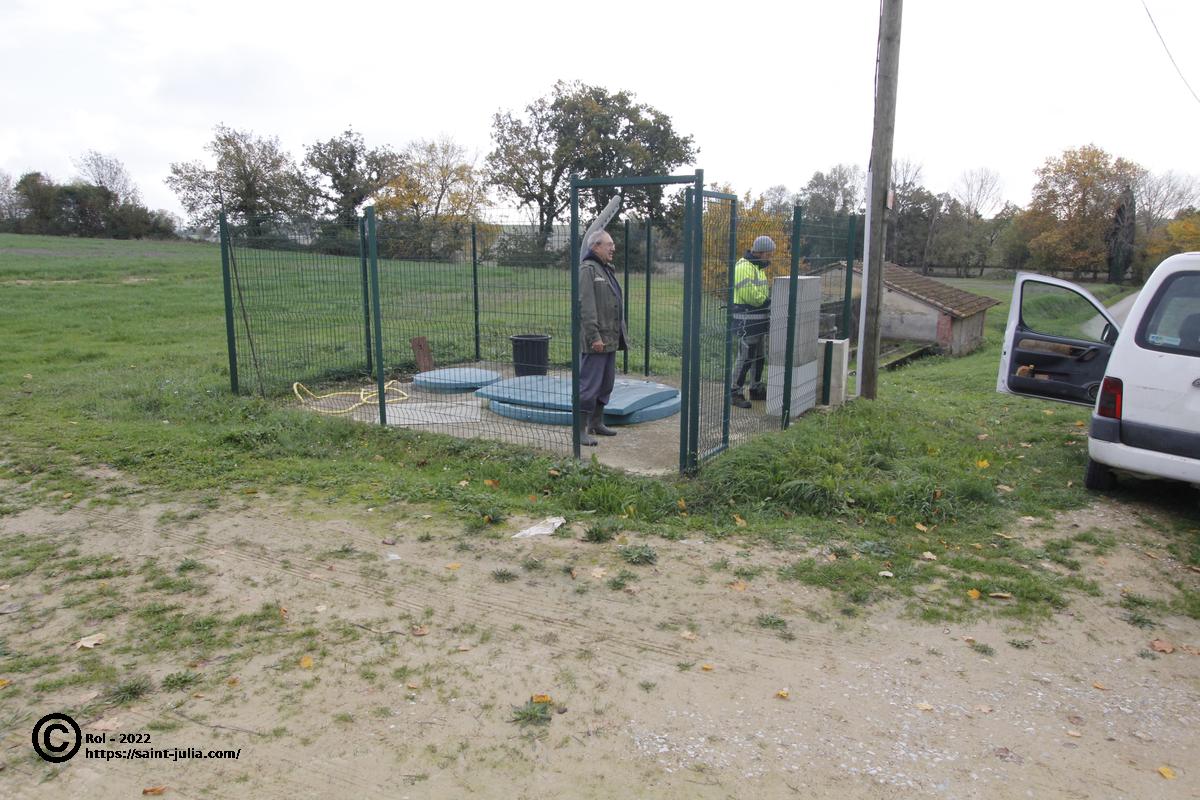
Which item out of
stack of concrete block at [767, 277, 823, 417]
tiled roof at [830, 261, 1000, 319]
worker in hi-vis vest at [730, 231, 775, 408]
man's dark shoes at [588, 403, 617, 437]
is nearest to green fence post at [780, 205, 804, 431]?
stack of concrete block at [767, 277, 823, 417]

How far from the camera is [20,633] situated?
12.8ft

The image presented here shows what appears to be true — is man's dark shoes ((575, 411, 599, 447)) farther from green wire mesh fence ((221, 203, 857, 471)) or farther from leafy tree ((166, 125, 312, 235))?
leafy tree ((166, 125, 312, 235))

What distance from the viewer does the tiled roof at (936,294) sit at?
20.4m

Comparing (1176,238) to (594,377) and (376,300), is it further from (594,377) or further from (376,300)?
(376,300)

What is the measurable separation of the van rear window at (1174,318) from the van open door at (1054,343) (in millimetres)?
1128

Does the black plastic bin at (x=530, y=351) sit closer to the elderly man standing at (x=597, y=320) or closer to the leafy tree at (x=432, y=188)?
the elderly man standing at (x=597, y=320)

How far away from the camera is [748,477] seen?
19.5 ft

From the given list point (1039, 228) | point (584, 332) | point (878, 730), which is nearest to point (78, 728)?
point (878, 730)

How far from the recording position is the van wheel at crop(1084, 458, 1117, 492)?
596 centimetres

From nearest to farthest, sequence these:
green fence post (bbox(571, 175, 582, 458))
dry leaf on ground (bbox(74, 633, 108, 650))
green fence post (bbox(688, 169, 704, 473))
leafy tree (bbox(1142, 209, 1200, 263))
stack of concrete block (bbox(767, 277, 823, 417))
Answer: dry leaf on ground (bbox(74, 633, 108, 650)), green fence post (bbox(688, 169, 704, 473)), green fence post (bbox(571, 175, 582, 458)), stack of concrete block (bbox(767, 277, 823, 417)), leafy tree (bbox(1142, 209, 1200, 263))

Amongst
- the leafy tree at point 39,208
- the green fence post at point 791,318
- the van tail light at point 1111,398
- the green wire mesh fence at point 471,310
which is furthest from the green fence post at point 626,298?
the leafy tree at point 39,208

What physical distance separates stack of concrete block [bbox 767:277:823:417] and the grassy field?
404 millimetres

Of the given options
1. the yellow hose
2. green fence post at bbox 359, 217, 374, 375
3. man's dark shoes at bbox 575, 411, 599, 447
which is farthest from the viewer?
the yellow hose

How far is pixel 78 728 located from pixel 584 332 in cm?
446
